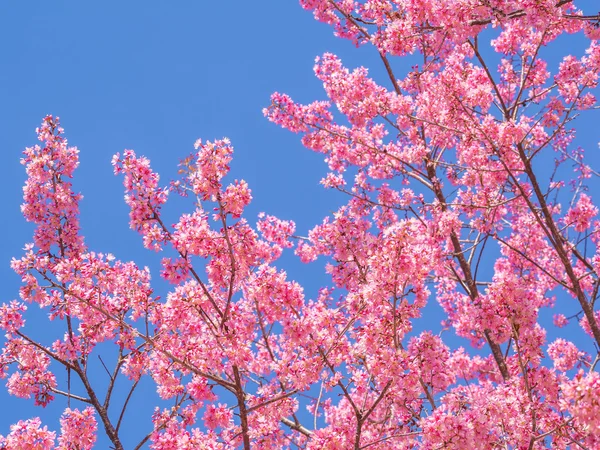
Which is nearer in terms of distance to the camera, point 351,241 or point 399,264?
point 399,264

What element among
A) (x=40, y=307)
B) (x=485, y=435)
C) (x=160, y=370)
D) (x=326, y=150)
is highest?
(x=326, y=150)

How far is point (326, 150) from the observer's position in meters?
11.9

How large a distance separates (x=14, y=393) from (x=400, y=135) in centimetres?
747

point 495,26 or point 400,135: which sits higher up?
point 400,135

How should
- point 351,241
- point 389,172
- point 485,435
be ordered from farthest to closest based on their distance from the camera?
point 389,172 < point 351,241 < point 485,435

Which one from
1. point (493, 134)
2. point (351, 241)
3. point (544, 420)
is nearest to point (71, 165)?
point (351, 241)

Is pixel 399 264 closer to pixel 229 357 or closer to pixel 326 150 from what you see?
pixel 229 357

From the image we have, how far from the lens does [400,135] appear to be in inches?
452

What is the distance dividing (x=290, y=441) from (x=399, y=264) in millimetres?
3497

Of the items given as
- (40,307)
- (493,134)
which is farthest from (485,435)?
(40,307)

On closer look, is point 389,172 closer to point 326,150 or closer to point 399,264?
point 326,150

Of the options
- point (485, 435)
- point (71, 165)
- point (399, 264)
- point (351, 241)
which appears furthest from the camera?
point (351, 241)

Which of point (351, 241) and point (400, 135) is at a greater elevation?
point (400, 135)

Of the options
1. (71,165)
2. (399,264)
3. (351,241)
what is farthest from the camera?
(351,241)
